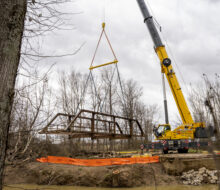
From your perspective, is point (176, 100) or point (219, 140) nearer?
point (219, 140)

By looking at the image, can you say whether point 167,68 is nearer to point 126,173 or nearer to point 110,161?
point 110,161

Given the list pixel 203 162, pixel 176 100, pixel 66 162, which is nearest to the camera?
pixel 203 162

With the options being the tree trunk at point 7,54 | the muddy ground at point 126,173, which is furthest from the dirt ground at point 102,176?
the tree trunk at point 7,54

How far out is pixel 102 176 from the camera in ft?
35.5

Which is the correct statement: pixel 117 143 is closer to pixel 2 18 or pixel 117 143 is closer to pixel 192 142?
pixel 192 142

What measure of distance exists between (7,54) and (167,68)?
13326mm

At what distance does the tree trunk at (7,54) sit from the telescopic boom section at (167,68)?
1286 centimetres

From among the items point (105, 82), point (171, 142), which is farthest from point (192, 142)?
point (105, 82)

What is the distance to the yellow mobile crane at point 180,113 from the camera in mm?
13133

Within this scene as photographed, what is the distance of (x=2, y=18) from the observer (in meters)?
2.17

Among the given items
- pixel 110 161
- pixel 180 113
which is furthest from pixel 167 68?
pixel 110 161

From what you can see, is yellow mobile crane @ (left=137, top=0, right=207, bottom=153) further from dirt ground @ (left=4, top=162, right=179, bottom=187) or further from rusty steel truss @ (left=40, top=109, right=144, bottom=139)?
rusty steel truss @ (left=40, top=109, right=144, bottom=139)

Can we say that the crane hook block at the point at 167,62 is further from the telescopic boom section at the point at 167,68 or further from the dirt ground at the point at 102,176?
the dirt ground at the point at 102,176

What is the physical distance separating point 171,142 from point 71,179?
6.90m
